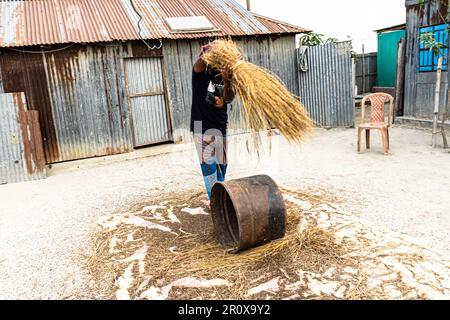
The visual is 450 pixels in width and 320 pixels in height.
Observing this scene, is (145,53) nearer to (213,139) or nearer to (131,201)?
(131,201)

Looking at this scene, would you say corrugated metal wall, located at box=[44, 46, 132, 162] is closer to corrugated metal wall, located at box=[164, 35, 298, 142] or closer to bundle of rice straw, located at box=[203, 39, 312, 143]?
corrugated metal wall, located at box=[164, 35, 298, 142]

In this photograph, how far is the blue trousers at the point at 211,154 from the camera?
420 centimetres

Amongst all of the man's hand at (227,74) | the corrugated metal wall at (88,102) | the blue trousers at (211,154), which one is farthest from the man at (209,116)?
the corrugated metal wall at (88,102)

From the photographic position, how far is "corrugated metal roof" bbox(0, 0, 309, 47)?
7965 mm

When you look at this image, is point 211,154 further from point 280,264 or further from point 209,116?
point 280,264

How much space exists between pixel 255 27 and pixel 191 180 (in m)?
5.13

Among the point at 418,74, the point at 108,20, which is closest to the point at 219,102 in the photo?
the point at 108,20

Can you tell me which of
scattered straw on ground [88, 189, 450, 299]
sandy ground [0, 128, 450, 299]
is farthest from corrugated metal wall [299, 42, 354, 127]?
scattered straw on ground [88, 189, 450, 299]

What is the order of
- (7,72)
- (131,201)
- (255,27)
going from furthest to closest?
(255,27) → (7,72) → (131,201)

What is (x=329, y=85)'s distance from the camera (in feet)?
33.6

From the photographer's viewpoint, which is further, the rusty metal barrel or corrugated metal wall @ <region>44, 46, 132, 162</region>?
corrugated metal wall @ <region>44, 46, 132, 162</region>

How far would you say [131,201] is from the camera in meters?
5.46
